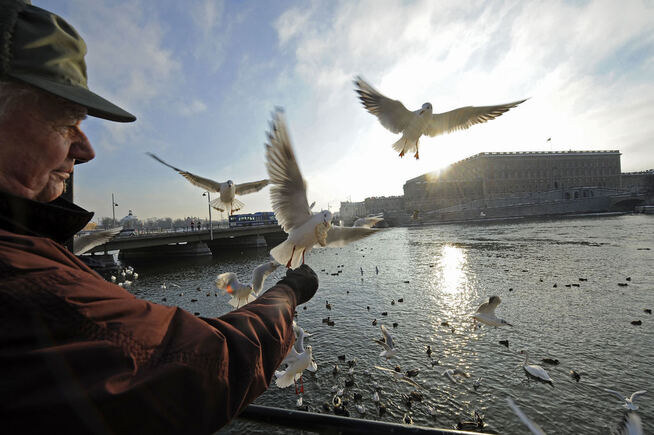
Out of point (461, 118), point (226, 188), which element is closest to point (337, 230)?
point (461, 118)

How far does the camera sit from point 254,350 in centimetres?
105

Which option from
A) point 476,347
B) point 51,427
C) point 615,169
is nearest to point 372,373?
point 476,347

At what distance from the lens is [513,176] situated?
89.6 metres

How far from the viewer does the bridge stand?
26688 millimetres

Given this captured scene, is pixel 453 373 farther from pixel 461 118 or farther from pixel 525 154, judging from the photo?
pixel 525 154

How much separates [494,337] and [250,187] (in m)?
9.17

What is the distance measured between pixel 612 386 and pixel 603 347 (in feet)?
6.09

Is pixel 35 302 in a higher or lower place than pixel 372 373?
higher

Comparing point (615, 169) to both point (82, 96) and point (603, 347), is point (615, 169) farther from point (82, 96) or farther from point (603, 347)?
point (82, 96)

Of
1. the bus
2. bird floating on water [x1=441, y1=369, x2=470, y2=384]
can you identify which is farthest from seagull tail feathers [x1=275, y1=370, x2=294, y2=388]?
the bus

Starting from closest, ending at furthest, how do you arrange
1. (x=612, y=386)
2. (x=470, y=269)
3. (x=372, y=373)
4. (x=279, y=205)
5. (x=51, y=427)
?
(x=51, y=427) < (x=279, y=205) < (x=612, y=386) < (x=372, y=373) < (x=470, y=269)

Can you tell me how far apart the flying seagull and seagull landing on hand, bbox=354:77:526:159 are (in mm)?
4867

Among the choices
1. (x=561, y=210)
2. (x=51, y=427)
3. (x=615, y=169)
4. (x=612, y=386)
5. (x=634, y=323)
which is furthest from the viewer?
(x=615, y=169)

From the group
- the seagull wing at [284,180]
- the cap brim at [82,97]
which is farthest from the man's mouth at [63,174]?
the seagull wing at [284,180]
